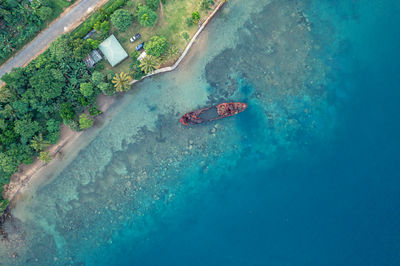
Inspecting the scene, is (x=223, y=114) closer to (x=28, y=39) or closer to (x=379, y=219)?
(x=379, y=219)

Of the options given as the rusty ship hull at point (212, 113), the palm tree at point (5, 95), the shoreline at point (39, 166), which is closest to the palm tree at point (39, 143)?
the shoreline at point (39, 166)

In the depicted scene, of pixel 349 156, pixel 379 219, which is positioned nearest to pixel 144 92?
pixel 349 156

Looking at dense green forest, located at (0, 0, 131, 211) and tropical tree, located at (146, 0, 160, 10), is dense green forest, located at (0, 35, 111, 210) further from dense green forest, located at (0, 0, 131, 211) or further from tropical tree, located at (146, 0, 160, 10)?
tropical tree, located at (146, 0, 160, 10)

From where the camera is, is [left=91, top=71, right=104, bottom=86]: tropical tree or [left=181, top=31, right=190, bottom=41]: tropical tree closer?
[left=91, top=71, right=104, bottom=86]: tropical tree

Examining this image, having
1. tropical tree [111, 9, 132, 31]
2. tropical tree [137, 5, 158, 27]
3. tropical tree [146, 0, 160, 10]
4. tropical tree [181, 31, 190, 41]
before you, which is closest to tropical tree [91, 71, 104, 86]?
tropical tree [111, 9, 132, 31]

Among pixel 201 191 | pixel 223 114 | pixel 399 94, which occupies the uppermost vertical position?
pixel 223 114

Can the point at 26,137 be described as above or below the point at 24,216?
above
